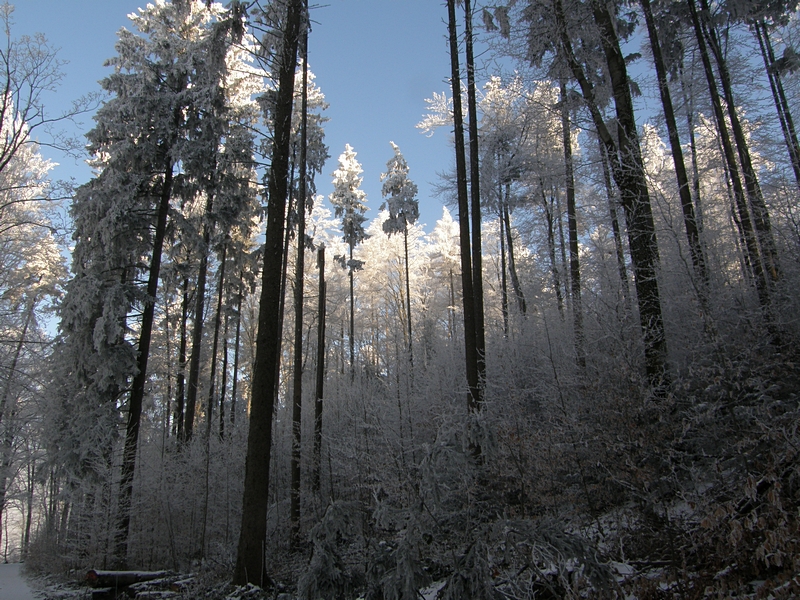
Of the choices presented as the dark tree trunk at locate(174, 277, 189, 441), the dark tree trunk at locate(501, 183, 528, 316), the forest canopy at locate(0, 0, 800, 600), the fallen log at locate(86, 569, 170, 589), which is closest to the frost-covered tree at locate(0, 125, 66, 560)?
the forest canopy at locate(0, 0, 800, 600)

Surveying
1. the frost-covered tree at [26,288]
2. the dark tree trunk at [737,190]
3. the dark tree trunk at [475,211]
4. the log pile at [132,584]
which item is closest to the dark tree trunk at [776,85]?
the dark tree trunk at [737,190]

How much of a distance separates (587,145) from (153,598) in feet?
46.6

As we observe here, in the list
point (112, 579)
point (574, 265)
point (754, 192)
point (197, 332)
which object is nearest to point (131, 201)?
point (197, 332)

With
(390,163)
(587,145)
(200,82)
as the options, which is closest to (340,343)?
(390,163)

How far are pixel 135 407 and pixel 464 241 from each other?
10.2 m

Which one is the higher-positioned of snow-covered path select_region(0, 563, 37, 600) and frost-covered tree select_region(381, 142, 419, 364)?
frost-covered tree select_region(381, 142, 419, 364)

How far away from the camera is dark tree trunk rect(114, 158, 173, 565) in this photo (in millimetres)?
12758

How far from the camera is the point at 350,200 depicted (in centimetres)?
2669

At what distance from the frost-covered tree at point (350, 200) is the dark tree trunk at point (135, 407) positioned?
1236 centimetres

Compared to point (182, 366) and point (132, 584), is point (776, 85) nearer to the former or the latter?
point (132, 584)

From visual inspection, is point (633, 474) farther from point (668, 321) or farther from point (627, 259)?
point (627, 259)

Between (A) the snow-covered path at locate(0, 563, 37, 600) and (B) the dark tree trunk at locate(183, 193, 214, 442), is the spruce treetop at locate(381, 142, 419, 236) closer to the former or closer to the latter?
(B) the dark tree trunk at locate(183, 193, 214, 442)

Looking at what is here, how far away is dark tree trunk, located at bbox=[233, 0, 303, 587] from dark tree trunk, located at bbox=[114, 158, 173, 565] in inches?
267

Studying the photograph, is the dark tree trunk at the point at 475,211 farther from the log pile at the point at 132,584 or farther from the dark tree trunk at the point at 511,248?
the log pile at the point at 132,584
